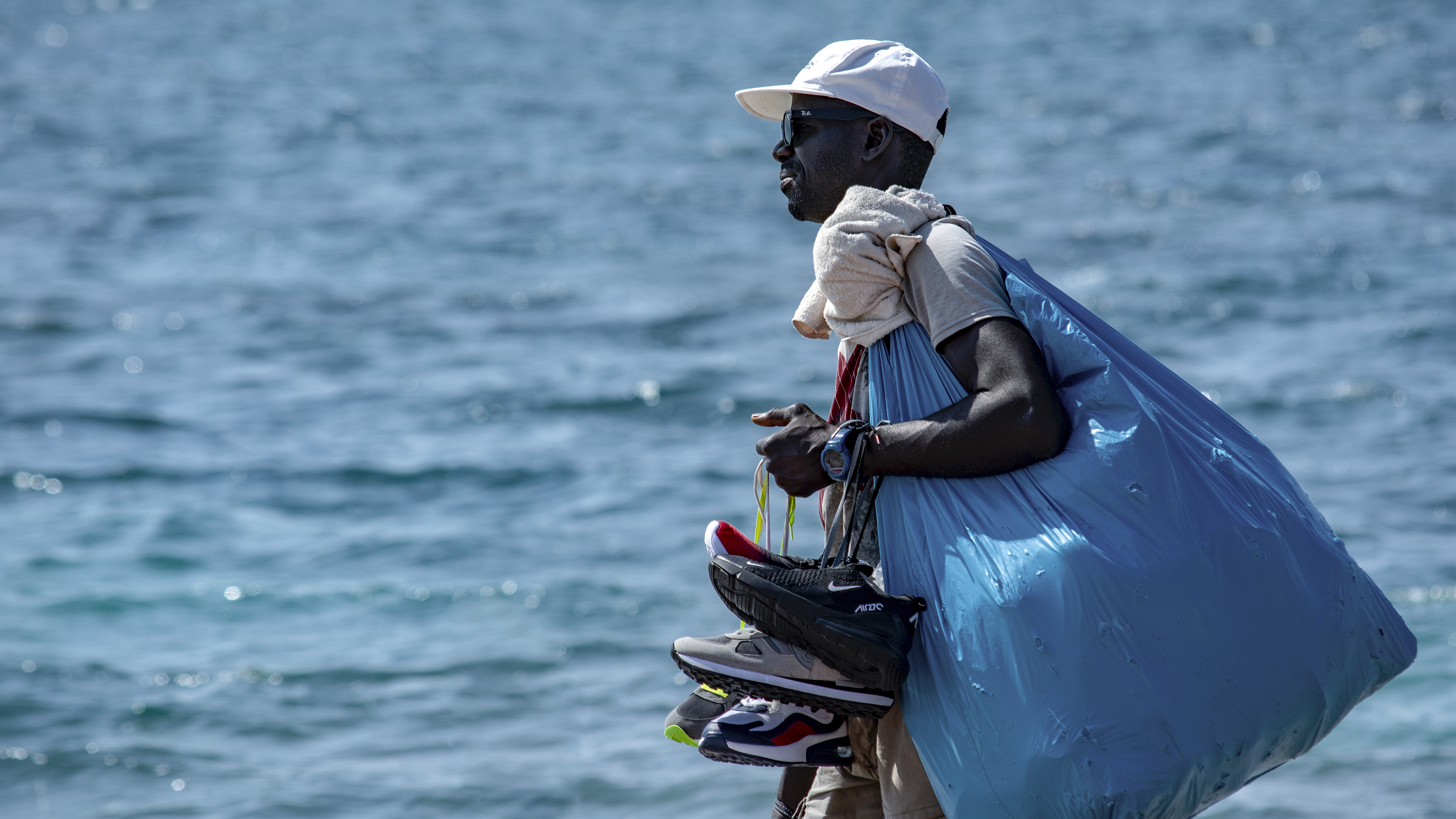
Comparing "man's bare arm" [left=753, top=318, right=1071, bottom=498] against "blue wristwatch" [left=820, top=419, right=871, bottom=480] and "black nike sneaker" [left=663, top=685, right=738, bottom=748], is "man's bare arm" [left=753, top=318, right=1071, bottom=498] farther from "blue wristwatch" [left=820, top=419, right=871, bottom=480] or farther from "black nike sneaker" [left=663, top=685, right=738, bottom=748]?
"black nike sneaker" [left=663, top=685, right=738, bottom=748]

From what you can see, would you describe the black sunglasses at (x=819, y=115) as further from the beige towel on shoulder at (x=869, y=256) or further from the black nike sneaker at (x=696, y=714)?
the black nike sneaker at (x=696, y=714)

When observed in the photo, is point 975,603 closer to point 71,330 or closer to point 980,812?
point 980,812

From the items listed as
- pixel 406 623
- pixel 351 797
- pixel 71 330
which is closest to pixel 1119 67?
pixel 71 330

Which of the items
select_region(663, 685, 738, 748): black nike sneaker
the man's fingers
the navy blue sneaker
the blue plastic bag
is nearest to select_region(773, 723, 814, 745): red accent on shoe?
the navy blue sneaker

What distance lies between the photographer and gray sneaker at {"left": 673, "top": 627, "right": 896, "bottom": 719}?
2254mm

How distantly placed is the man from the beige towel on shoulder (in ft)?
0.07

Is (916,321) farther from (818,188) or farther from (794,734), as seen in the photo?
(794,734)

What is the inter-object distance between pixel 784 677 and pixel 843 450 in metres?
0.35

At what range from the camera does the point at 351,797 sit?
216 inches

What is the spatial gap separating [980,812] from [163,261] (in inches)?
519

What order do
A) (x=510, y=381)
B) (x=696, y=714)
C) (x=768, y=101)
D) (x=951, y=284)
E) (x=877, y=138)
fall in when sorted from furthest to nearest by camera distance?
1. (x=510, y=381)
2. (x=768, y=101)
3. (x=696, y=714)
4. (x=877, y=138)
5. (x=951, y=284)

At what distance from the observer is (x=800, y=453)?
91.7 inches

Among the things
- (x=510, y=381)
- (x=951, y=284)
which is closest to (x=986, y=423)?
(x=951, y=284)

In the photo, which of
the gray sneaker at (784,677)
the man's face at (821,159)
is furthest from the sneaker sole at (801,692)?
the man's face at (821,159)
